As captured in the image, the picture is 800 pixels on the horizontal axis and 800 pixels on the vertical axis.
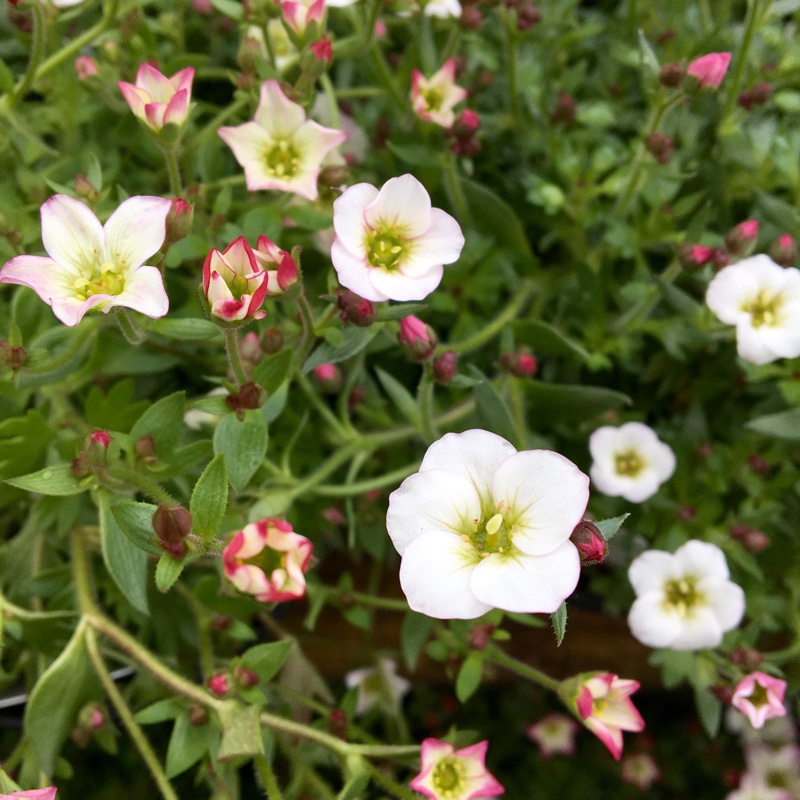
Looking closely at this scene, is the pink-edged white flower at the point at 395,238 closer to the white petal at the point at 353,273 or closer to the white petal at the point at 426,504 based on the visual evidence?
the white petal at the point at 353,273

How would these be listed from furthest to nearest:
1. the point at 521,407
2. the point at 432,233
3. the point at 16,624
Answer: the point at 521,407 → the point at 16,624 → the point at 432,233

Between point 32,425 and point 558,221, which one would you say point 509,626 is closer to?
point 558,221

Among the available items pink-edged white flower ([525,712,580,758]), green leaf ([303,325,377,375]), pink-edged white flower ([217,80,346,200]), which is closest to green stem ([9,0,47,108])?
pink-edged white flower ([217,80,346,200])

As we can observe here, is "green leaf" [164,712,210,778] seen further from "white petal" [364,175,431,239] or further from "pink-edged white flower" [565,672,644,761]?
"white petal" [364,175,431,239]

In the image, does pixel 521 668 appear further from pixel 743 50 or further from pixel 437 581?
pixel 743 50

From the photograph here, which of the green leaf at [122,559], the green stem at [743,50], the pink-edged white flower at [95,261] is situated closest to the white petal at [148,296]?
the pink-edged white flower at [95,261]

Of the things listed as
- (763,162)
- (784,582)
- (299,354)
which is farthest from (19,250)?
(784,582)

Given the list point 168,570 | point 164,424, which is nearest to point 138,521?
point 168,570
